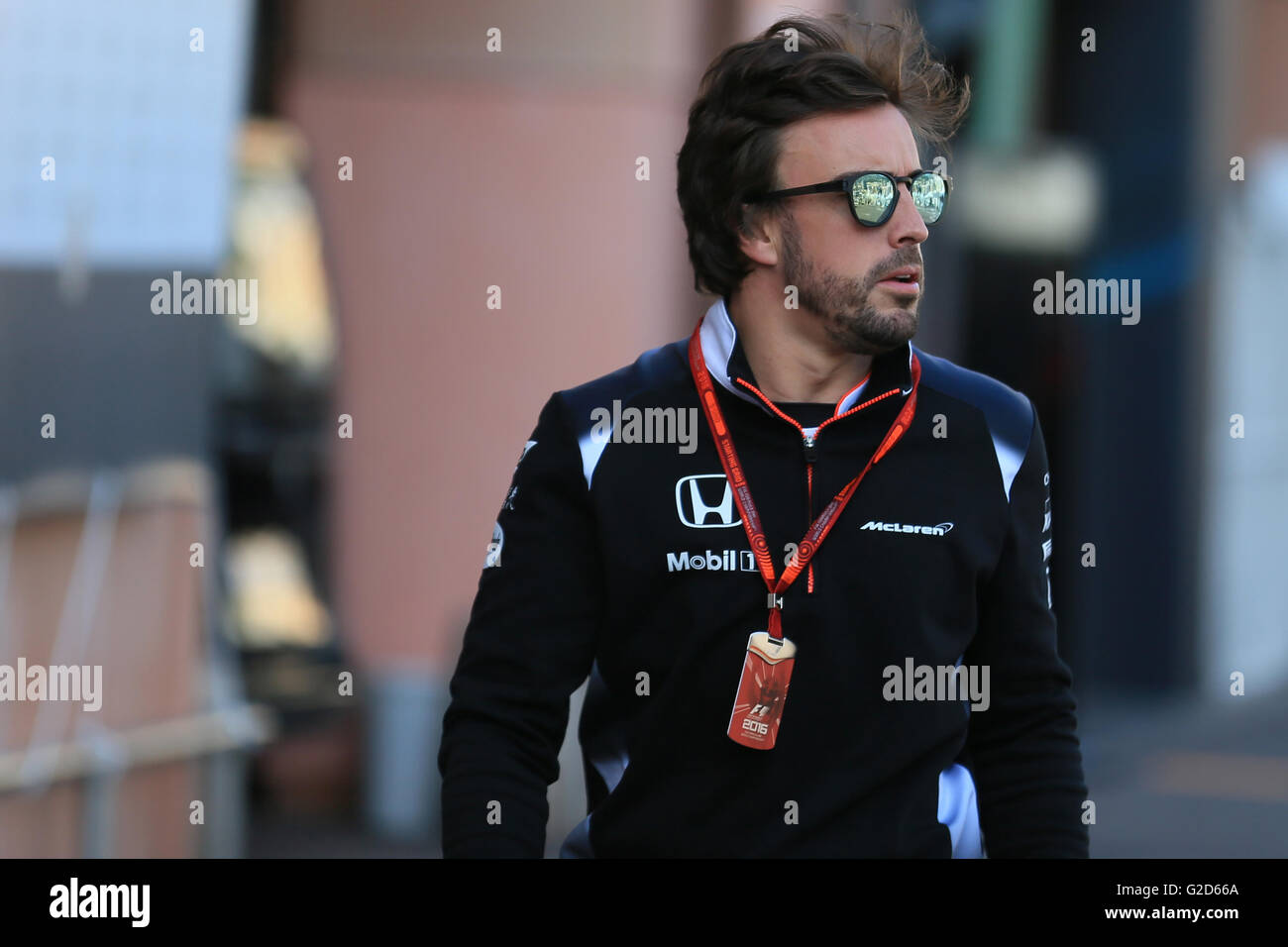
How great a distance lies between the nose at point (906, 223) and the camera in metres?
2.54

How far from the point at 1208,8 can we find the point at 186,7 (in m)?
7.03

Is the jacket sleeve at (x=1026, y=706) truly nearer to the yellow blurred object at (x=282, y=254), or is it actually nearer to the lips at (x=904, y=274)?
the lips at (x=904, y=274)

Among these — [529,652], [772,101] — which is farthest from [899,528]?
[772,101]

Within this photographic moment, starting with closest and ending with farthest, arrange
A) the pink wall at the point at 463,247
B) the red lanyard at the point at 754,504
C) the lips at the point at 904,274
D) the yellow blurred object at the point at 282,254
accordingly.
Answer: the red lanyard at the point at 754,504, the lips at the point at 904,274, the yellow blurred object at the point at 282,254, the pink wall at the point at 463,247

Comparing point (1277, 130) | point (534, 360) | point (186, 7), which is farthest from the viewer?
point (1277, 130)

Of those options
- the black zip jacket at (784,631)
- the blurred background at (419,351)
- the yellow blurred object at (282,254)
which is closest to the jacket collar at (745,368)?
the black zip jacket at (784,631)

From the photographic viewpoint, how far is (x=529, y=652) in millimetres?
2541

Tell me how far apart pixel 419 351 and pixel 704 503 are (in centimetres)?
485

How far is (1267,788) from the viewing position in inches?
339

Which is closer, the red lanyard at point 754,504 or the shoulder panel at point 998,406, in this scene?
the red lanyard at point 754,504

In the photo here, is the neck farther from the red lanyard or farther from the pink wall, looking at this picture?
the pink wall
